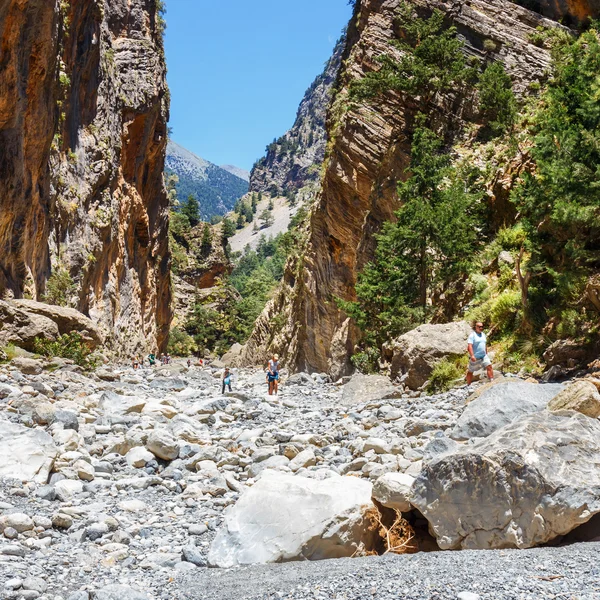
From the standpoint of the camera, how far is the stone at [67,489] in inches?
227

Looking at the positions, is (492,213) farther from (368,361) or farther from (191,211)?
(191,211)

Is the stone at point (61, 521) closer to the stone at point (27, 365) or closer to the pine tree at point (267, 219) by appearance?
the stone at point (27, 365)

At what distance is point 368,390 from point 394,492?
846 centimetres

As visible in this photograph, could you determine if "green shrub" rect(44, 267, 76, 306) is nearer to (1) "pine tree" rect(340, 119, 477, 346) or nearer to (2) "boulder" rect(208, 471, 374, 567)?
(1) "pine tree" rect(340, 119, 477, 346)

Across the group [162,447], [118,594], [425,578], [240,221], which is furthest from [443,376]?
[240,221]

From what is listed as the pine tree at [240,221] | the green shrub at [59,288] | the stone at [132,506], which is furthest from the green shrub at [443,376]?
the pine tree at [240,221]

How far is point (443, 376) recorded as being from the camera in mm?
12273

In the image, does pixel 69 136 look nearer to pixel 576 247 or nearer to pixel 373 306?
pixel 373 306

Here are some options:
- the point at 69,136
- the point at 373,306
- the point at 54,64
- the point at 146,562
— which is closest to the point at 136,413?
the point at 146,562

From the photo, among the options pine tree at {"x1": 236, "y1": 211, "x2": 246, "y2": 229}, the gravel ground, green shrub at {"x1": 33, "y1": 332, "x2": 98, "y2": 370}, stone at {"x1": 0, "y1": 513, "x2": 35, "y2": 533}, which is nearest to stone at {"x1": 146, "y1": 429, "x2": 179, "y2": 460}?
stone at {"x1": 0, "y1": 513, "x2": 35, "y2": 533}

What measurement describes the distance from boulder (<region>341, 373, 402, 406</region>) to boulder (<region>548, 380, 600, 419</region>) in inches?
242

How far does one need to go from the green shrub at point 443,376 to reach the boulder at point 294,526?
741cm

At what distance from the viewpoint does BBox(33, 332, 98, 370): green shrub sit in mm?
14281

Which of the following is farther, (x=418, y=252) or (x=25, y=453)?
(x=418, y=252)
